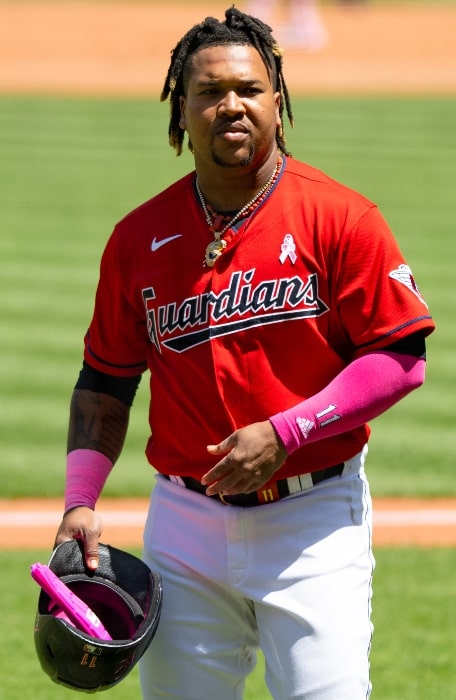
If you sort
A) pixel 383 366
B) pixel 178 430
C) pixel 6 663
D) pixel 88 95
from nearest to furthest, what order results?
1. pixel 383 366
2. pixel 178 430
3. pixel 6 663
4. pixel 88 95

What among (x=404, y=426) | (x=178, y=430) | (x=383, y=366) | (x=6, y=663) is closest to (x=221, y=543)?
(x=178, y=430)

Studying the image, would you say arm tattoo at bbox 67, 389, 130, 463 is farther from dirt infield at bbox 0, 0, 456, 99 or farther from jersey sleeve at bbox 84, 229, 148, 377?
dirt infield at bbox 0, 0, 456, 99

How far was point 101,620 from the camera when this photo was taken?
3.33 metres

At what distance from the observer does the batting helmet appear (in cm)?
310

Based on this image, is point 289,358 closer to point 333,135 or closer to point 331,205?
point 331,205

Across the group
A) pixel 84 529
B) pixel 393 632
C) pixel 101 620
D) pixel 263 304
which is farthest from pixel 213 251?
pixel 393 632

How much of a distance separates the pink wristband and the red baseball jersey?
0.19m

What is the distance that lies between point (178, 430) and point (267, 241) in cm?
52

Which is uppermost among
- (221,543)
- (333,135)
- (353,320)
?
(353,320)

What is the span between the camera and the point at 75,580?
129 inches

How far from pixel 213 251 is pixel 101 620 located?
38.5 inches

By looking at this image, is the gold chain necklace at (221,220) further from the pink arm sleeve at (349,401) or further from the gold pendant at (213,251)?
the pink arm sleeve at (349,401)

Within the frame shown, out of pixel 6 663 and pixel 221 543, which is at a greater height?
pixel 221 543

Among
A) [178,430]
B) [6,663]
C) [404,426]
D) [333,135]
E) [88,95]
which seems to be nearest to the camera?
[178,430]
